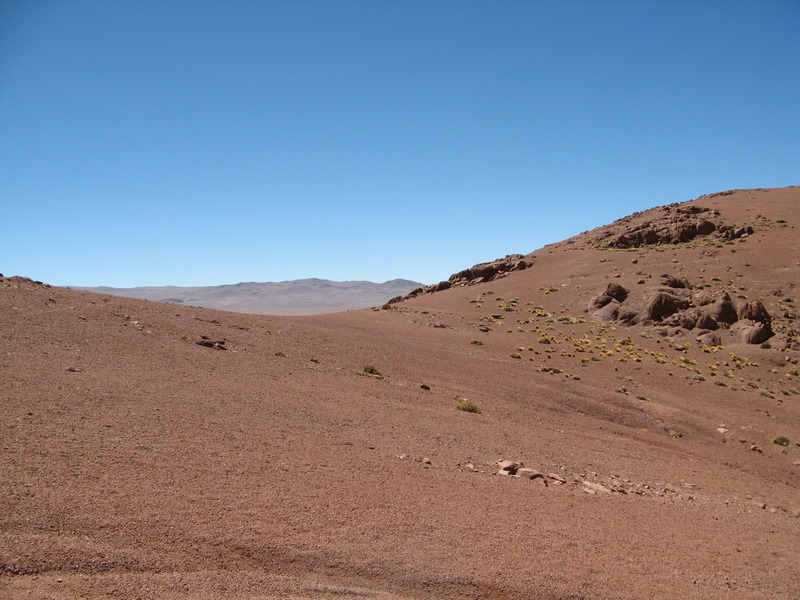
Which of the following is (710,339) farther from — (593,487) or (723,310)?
(593,487)

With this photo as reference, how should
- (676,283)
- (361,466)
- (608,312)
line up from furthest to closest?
(676,283)
(608,312)
(361,466)

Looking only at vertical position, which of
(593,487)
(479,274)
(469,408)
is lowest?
(593,487)

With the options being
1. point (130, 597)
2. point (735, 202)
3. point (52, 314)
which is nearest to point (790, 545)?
point (130, 597)

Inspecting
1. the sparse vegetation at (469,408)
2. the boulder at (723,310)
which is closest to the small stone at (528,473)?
the sparse vegetation at (469,408)

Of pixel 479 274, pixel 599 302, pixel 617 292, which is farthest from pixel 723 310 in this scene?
pixel 479 274

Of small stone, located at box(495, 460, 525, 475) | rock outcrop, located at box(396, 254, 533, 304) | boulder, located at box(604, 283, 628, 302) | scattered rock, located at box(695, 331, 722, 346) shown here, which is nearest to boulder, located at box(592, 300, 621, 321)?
boulder, located at box(604, 283, 628, 302)

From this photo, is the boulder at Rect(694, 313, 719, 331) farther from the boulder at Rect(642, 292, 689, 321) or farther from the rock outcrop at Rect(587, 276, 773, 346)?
the boulder at Rect(642, 292, 689, 321)

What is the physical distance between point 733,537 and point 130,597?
11066mm

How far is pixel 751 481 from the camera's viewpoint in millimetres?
17422

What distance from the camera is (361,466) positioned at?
11.3 m

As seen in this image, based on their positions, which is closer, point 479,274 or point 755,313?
point 755,313

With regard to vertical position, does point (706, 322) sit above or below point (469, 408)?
above

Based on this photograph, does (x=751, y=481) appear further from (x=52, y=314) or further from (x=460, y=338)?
(x=52, y=314)

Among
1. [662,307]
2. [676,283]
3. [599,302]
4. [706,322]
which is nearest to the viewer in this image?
[706,322]
